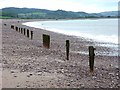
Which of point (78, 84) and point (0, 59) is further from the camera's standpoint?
point (0, 59)

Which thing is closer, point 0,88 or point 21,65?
point 0,88

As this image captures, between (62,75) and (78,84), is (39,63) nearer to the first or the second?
(62,75)

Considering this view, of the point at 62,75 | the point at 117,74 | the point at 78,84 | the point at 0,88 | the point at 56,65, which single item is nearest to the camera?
the point at 0,88

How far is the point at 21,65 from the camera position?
14359mm

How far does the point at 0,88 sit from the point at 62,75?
3385 millimetres

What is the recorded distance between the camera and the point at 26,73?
1250cm

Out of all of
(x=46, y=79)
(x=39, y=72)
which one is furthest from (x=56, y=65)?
(x=46, y=79)

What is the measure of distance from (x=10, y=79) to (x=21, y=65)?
10.3 feet

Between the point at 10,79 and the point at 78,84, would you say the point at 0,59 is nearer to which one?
the point at 10,79

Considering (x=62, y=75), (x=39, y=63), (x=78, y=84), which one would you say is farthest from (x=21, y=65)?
(x=78, y=84)

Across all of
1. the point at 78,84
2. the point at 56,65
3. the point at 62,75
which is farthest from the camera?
the point at 56,65

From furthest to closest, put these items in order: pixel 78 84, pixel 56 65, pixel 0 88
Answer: pixel 56 65
pixel 78 84
pixel 0 88

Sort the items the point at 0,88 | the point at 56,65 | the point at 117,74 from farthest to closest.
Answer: the point at 56,65 → the point at 117,74 → the point at 0,88

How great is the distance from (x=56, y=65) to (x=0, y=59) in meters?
3.00
